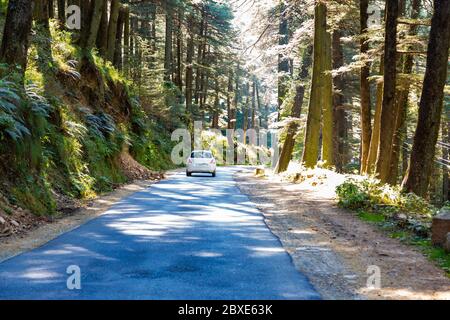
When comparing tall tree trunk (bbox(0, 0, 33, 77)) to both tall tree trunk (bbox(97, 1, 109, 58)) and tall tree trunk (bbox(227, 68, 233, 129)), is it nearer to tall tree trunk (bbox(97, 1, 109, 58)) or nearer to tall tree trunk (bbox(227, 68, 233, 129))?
tall tree trunk (bbox(97, 1, 109, 58))

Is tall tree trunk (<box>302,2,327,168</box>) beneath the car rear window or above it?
above

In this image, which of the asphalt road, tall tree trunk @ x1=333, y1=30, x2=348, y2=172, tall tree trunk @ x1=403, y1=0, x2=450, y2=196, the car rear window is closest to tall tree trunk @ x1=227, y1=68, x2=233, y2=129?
tall tree trunk @ x1=333, y1=30, x2=348, y2=172

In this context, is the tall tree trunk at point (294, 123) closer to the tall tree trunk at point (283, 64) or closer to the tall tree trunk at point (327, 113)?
A: the tall tree trunk at point (283, 64)

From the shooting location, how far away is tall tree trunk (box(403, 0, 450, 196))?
502 inches

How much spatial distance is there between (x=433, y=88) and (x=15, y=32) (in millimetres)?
10910

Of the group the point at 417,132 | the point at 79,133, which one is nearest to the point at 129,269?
the point at 417,132

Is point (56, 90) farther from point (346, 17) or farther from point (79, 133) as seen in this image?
point (346, 17)

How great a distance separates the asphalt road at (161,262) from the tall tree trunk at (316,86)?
12.0 metres

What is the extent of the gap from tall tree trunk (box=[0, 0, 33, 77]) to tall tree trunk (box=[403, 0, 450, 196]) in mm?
10450

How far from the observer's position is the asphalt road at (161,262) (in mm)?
5719

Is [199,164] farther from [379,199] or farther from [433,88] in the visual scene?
[433,88]

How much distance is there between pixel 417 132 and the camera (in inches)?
521

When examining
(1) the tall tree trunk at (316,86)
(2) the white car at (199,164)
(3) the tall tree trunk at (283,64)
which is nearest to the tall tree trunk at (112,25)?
(2) the white car at (199,164)

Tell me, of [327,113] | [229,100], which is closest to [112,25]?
[327,113]
